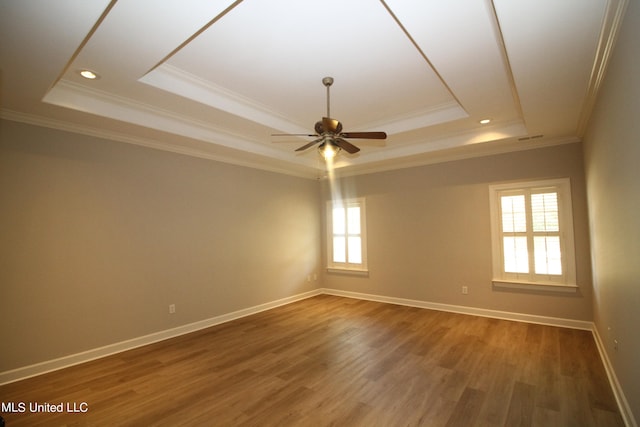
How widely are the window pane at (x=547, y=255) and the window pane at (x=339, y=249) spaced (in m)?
3.43

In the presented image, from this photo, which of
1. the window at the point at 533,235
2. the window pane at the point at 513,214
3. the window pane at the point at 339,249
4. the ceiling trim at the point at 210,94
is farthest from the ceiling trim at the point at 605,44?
the window pane at the point at 339,249

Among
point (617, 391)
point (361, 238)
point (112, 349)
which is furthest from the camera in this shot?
point (361, 238)

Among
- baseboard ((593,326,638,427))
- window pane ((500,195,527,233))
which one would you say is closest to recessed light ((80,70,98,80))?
baseboard ((593,326,638,427))

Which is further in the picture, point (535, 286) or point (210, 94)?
point (535, 286)

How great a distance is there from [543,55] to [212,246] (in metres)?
4.63

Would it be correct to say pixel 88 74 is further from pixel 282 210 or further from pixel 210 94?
pixel 282 210

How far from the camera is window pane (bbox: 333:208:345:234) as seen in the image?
6.58 m

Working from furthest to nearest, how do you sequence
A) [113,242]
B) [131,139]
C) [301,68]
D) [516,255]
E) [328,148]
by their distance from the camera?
[516,255], [131,139], [113,242], [328,148], [301,68]

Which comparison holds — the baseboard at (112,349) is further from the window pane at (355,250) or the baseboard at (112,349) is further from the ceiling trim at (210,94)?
the ceiling trim at (210,94)

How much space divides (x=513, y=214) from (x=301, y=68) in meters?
3.93

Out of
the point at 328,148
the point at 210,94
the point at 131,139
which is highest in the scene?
the point at 210,94

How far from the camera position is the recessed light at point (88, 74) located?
2.72m

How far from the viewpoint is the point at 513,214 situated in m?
4.65

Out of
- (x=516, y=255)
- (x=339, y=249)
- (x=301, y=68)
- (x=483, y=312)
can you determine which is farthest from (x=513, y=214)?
(x=301, y=68)
